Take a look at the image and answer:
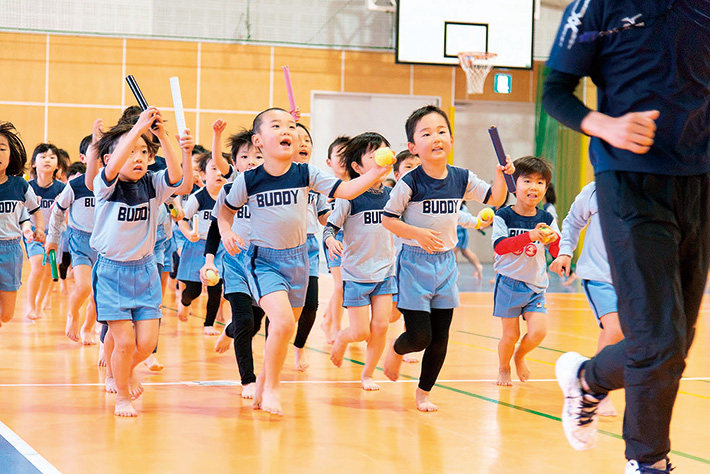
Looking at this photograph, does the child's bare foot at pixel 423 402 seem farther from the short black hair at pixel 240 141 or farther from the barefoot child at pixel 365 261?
the short black hair at pixel 240 141

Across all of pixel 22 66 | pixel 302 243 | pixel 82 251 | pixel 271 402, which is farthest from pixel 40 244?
pixel 22 66

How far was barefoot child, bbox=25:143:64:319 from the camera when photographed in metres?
8.49

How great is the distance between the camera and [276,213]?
15.2 ft

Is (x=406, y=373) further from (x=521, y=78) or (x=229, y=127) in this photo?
(x=521, y=78)

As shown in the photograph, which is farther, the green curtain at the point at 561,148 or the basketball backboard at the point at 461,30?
the green curtain at the point at 561,148

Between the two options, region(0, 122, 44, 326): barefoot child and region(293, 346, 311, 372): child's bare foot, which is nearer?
region(0, 122, 44, 326): barefoot child

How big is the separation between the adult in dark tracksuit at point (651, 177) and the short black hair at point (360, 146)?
316cm

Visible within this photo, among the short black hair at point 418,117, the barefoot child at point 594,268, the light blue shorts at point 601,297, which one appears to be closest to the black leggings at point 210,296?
the short black hair at point 418,117

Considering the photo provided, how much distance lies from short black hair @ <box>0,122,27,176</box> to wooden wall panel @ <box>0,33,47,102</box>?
10.2 meters

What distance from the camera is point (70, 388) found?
17.1 feet

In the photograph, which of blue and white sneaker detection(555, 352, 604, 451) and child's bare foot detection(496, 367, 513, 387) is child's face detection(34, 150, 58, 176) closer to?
child's bare foot detection(496, 367, 513, 387)

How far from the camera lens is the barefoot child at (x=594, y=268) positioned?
4785mm

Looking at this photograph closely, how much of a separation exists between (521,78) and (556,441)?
48.8ft

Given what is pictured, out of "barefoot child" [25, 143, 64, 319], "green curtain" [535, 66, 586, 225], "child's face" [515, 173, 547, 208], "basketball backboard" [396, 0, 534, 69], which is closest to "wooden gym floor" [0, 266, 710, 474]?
"child's face" [515, 173, 547, 208]
